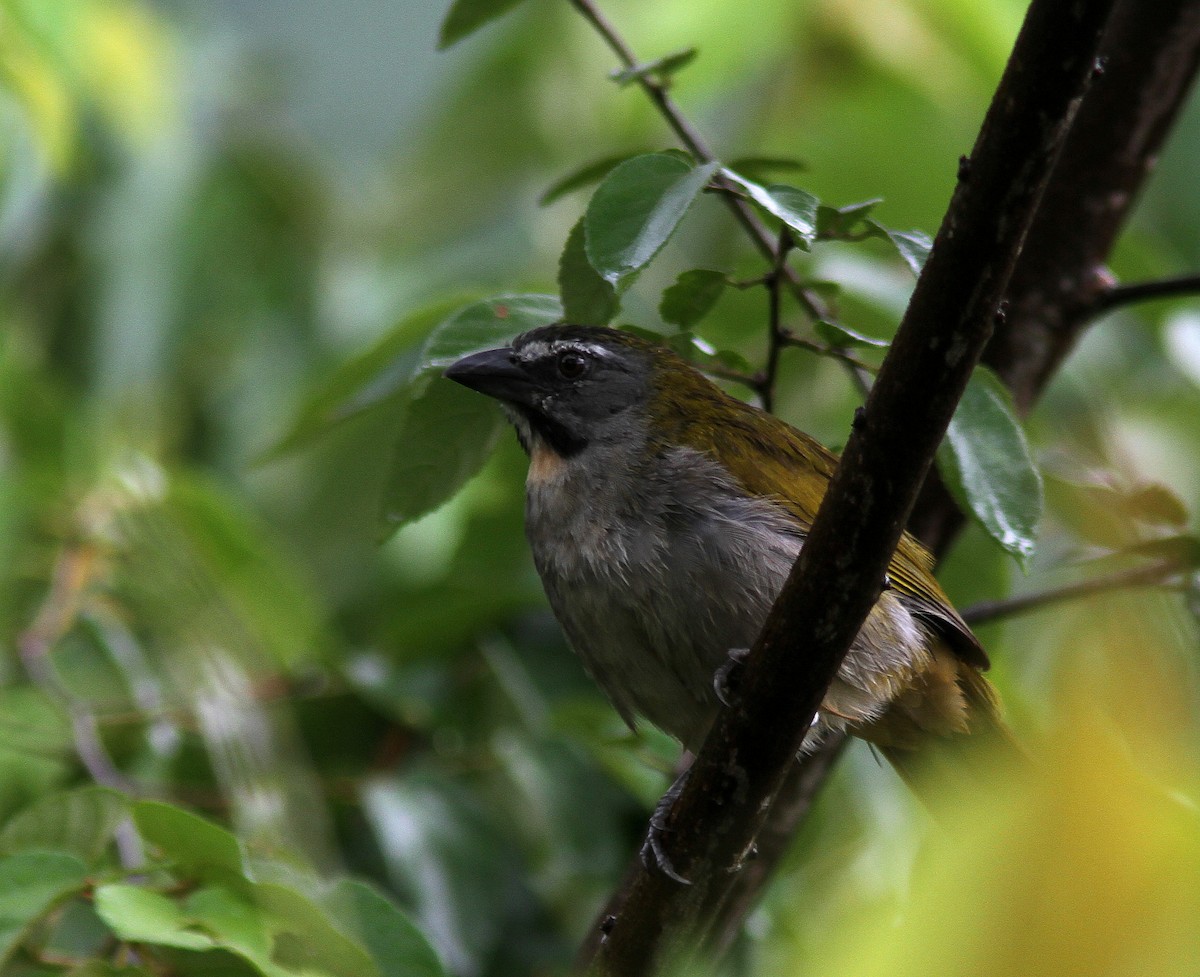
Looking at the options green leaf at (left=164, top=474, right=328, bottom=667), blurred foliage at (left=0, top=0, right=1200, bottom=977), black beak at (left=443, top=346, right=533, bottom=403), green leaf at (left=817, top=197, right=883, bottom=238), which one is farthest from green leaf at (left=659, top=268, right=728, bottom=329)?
green leaf at (left=164, top=474, right=328, bottom=667)

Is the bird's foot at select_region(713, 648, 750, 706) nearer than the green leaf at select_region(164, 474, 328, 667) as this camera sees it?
Yes

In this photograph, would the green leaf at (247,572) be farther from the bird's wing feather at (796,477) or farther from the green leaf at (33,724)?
the bird's wing feather at (796,477)

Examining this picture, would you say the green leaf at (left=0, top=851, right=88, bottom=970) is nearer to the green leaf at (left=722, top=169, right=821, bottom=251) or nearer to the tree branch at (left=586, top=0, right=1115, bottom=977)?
the tree branch at (left=586, top=0, right=1115, bottom=977)

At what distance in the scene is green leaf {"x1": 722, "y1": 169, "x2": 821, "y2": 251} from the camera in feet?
5.99

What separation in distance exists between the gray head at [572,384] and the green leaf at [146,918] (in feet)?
4.47

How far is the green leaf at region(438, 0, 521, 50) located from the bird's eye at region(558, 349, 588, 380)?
32.1 inches

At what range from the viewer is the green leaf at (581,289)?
2.16 metres

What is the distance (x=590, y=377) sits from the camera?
322cm

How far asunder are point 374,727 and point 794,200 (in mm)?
2086

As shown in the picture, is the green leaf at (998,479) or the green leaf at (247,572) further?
the green leaf at (247,572)

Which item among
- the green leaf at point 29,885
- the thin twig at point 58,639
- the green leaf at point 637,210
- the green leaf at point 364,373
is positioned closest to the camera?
the green leaf at point 637,210

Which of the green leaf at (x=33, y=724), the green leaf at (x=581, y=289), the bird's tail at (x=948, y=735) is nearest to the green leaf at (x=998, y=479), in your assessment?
the green leaf at (x=581, y=289)

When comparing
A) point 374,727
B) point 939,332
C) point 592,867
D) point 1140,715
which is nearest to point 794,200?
point 939,332

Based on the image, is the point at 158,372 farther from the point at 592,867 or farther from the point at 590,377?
the point at 592,867
